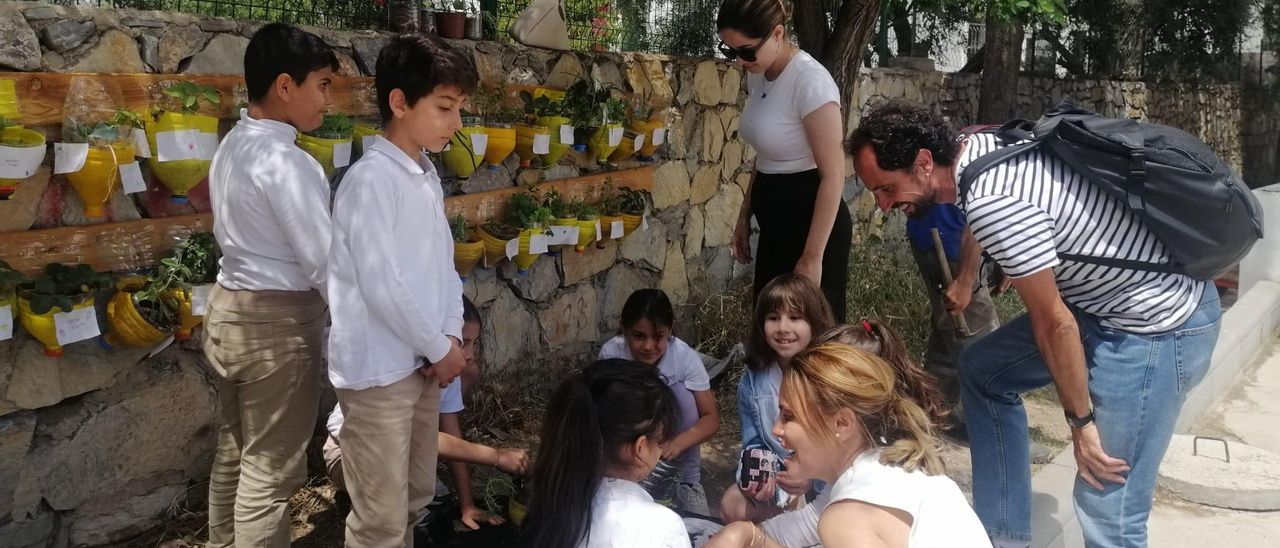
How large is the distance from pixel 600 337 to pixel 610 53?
1353 mm

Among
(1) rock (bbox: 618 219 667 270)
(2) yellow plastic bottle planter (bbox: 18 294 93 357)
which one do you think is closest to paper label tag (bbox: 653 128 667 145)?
(1) rock (bbox: 618 219 667 270)

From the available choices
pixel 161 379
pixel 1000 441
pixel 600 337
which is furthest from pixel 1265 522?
pixel 161 379

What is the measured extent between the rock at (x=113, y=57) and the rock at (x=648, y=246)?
2.52m

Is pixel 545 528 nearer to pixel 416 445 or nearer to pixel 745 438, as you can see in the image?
pixel 416 445

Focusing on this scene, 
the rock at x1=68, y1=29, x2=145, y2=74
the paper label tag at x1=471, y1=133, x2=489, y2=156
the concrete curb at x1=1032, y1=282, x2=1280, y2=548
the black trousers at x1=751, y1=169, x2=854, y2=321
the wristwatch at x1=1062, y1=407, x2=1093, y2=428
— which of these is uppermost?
the rock at x1=68, y1=29, x2=145, y2=74

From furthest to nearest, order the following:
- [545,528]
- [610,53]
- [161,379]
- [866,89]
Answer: [866,89], [610,53], [161,379], [545,528]

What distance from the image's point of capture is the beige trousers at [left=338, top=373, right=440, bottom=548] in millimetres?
2312

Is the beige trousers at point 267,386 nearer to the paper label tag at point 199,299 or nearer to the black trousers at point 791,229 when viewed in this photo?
the paper label tag at point 199,299

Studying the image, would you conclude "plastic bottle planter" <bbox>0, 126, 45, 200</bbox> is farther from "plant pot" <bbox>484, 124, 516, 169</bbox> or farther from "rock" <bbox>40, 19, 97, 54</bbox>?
"plant pot" <bbox>484, 124, 516, 169</bbox>

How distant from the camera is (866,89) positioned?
7133 mm

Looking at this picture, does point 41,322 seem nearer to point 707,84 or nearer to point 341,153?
point 341,153

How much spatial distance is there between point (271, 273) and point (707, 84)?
3600 millimetres

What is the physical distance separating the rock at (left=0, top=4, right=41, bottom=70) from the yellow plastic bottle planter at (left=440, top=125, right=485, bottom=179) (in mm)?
1331

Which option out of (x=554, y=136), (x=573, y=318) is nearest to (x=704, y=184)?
(x=573, y=318)
